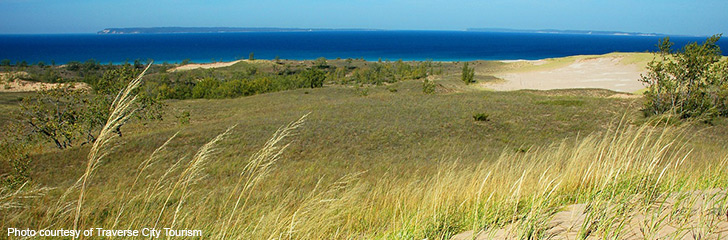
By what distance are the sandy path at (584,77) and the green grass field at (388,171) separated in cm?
987

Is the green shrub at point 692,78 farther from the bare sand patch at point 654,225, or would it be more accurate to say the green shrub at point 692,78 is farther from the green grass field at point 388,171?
the bare sand patch at point 654,225

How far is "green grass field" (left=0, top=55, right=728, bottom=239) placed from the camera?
8.49ft

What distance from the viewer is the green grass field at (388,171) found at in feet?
8.49

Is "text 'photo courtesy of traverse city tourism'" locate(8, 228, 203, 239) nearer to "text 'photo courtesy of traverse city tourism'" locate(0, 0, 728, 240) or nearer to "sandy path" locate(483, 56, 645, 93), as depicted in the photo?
"text 'photo courtesy of traverse city tourism'" locate(0, 0, 728, 240)

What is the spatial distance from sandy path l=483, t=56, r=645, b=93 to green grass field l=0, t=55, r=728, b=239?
9.87 m

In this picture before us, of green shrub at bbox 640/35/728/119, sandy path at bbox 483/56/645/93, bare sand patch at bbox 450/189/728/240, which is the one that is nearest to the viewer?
bare sand patch at bbox 450/189/728/240

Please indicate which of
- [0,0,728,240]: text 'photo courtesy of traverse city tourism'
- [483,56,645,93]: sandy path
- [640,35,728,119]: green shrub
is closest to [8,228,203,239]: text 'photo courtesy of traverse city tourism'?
[0,0,728,240]: text 'photo courtesy of traverse city tourism'

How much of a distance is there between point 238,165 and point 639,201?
10829 millimetres

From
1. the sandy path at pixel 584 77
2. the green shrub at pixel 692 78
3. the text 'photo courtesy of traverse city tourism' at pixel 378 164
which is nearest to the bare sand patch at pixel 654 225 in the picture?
the text 'photo courtesy of traverse city tourism' at pixel 378 164

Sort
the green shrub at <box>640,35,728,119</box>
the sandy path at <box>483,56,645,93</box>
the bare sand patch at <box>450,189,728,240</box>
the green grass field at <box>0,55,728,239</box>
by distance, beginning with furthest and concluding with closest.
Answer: the sandy path at <box>483,56,645,93</box> → the green shrub at <box>640,35,728,119</box> → the green grass field at <box>0,55,728,239</box> → the bare sand patch at <box>450,189,728,240</box>

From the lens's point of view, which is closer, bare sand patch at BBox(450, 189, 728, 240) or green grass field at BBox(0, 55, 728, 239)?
bare sand patch at BBox(450, 189, 728, 240)

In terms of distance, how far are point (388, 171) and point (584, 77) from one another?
50.9 metres

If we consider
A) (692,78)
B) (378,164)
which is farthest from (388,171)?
(692,78)

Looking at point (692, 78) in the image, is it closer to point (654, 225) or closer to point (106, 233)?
point (654, 225)
